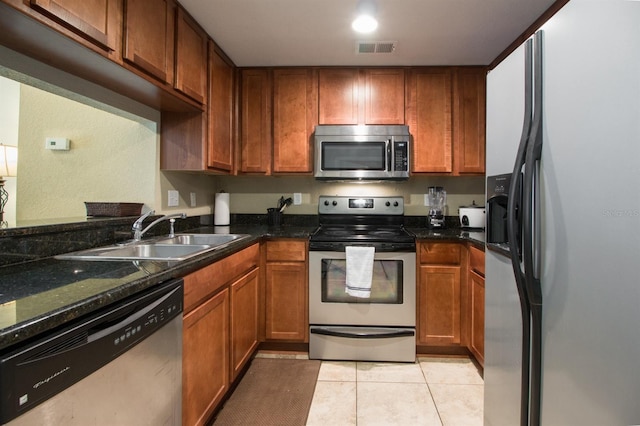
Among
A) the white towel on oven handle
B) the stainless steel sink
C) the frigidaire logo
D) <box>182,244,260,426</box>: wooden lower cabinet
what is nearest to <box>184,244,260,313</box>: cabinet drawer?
<box>182,244,260,426</box>: wooden lower cabinet

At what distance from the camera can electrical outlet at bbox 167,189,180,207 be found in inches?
87.5

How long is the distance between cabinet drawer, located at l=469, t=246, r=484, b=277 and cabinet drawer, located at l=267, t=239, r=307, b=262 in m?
1.17

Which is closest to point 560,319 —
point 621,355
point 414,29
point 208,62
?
point 621,355

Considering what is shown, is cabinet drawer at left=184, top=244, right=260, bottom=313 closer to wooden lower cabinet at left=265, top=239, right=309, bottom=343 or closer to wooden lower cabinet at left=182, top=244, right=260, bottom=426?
wooden lower cabinet at left=182, top=244, right=260, bottom=426

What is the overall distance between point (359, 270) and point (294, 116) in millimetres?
1402

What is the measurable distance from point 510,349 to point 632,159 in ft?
2.58

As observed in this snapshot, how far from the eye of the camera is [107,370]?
838mm

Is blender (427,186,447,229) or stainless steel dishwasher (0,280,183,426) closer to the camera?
stainless steel dishwasher (0,280,183,426)

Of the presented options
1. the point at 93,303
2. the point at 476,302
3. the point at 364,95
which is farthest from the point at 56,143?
the point at 476,302

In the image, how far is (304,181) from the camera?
2.95 meters

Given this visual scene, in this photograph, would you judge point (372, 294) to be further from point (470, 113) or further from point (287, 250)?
point (470, 113)

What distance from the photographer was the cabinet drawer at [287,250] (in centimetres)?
232

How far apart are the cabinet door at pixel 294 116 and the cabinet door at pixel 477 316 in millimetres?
1526

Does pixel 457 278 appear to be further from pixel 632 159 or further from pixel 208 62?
pixel 208 62
